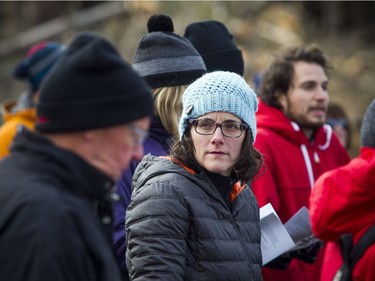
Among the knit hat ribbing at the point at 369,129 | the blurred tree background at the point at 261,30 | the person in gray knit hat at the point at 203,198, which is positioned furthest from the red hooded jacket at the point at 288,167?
the blurred tree background at the point at 261,30

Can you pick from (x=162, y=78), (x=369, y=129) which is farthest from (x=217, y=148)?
(x=369, y=129)

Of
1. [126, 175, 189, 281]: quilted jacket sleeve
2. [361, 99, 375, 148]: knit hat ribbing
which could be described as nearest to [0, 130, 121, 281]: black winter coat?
[126, 175, 189, 281]: quilted jacket sleeve

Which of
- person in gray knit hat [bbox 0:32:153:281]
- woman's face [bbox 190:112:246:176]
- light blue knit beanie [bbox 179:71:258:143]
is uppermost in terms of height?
person in gray knit hat [bbox 0:32:153:281]

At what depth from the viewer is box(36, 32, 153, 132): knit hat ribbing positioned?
2445 millimetres

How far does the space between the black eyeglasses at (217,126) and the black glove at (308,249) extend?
1219mm

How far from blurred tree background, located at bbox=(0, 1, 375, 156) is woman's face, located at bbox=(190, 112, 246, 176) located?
6.57 meters

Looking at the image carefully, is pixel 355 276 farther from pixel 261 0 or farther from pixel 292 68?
pixel 261 0

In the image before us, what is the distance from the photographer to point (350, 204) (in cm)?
438

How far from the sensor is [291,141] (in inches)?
215

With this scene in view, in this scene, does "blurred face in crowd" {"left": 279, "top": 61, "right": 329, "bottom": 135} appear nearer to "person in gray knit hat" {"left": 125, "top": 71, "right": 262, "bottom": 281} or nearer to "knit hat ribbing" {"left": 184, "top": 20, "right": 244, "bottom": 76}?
"knit hat ribbing" {"left": 184, "top": 20, "right": 244, "bottom": 76}

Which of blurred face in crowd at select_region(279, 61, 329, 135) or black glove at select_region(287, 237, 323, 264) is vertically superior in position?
blurred face in crowd at select_region(279, 61, 329, 135)

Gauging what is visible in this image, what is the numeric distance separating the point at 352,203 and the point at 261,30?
7.97m

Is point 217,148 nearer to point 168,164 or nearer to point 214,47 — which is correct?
point 168,164

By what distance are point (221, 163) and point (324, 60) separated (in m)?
2.28
